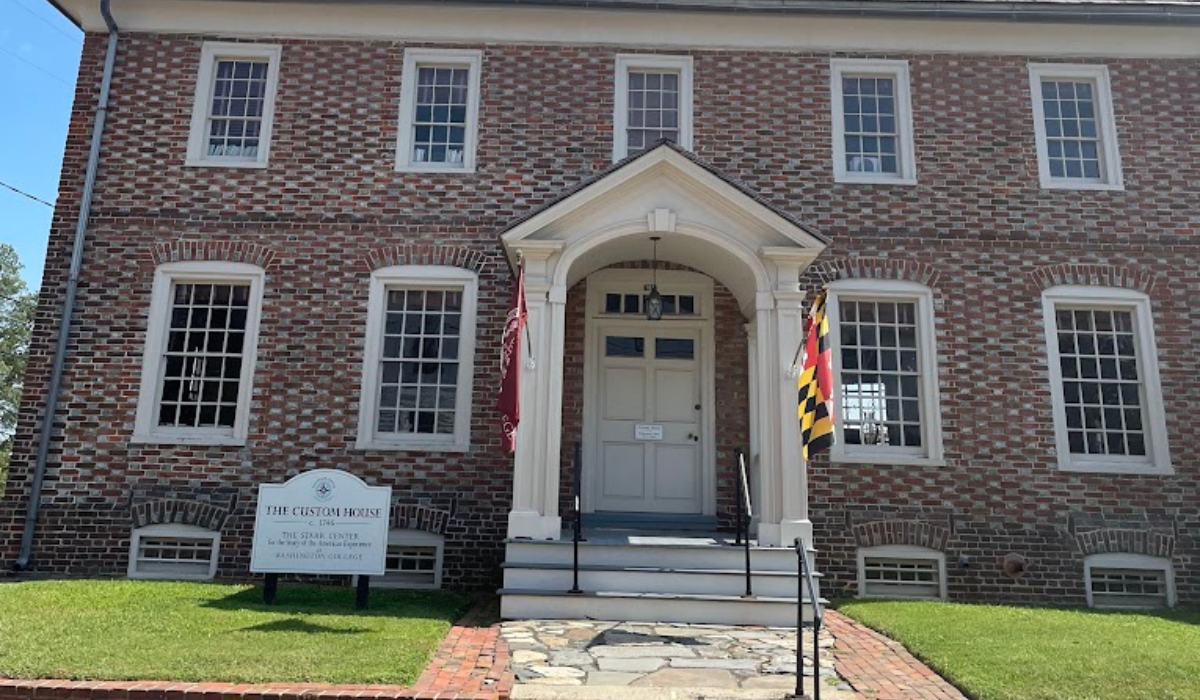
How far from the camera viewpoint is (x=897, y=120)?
35.6 ft

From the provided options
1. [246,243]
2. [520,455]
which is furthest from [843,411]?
[246,243]

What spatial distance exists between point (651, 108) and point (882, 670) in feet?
24.5

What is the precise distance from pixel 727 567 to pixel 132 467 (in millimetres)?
6966

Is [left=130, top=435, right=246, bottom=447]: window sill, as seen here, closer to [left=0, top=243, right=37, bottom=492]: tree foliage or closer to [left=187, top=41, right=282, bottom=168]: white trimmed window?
[left=187, top=41, right=282, bottom=168]: white trimmed window

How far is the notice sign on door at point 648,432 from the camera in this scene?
33.3 ft

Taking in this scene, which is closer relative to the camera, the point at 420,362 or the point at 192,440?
the point at 192,440

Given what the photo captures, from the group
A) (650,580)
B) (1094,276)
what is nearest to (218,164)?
(650,580)

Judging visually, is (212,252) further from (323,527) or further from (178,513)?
(323,527)

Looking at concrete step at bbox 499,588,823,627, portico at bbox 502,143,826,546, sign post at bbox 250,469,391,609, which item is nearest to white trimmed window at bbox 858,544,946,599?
portico at bbox 502,143,826,546

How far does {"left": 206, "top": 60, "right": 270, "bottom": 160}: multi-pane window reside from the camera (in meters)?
10.8

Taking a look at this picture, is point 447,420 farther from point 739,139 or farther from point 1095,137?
point 1095,137

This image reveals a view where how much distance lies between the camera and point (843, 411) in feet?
32.9

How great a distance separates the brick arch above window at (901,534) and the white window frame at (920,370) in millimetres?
704

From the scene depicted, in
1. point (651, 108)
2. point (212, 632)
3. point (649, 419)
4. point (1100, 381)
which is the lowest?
point (212, 632)
